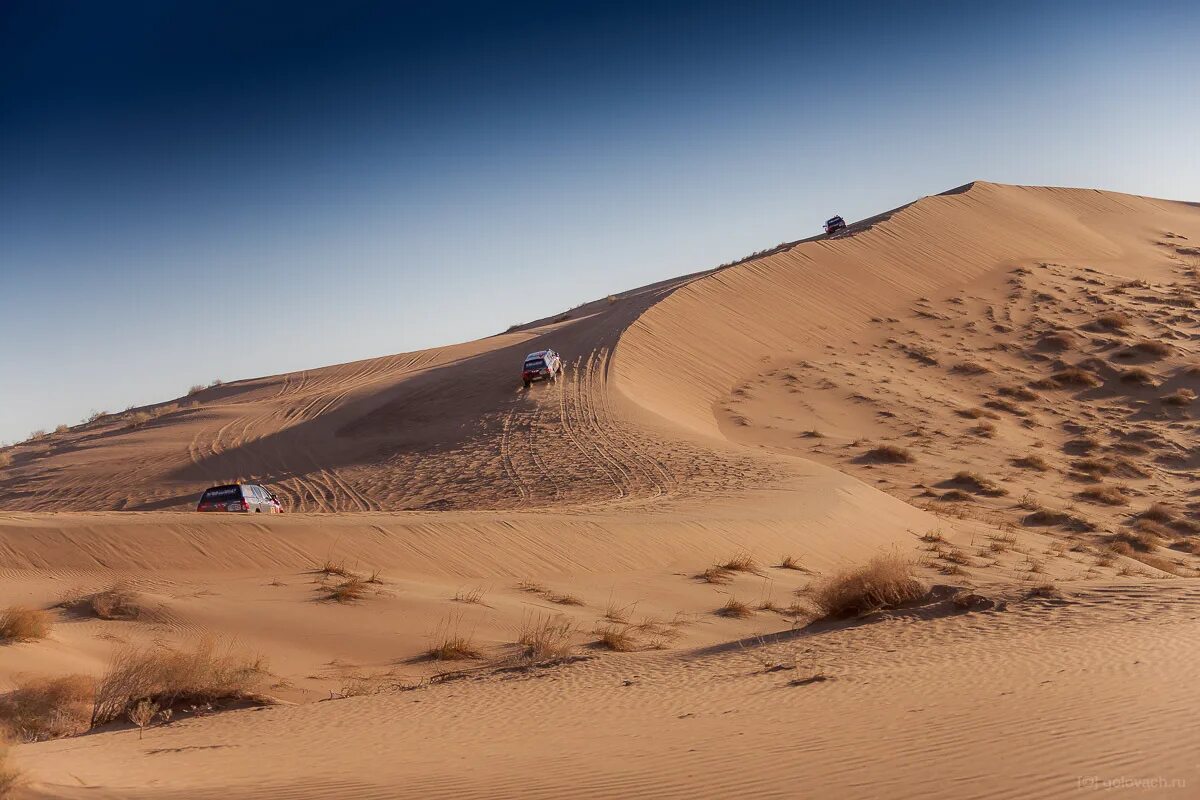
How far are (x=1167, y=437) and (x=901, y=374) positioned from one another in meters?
8.68

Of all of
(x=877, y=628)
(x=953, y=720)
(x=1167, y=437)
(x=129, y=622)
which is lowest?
(x=1167, y=437)

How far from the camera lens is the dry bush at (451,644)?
1206 centimetres

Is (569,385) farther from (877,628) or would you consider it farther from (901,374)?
(877,628)

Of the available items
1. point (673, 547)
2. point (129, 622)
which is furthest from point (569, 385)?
point (129, 622)

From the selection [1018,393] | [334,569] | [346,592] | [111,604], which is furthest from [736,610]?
[1018,393]

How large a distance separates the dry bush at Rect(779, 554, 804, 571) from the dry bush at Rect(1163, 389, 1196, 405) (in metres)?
20.9

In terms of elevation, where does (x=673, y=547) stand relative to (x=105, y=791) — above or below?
below

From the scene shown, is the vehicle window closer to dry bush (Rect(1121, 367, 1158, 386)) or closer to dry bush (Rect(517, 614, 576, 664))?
dry bush (Rect(517, 614, 576, 664))

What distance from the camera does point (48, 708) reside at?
9.27m

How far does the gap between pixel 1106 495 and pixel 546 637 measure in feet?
60.9

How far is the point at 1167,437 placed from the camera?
29297 mm

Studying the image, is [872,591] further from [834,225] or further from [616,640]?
[834,225]

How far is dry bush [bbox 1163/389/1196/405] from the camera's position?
104ft

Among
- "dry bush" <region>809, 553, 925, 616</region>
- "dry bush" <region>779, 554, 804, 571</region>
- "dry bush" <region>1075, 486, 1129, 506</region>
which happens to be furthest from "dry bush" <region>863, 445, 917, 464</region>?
"dry bush" <region>809, 553, 925, 616</region>
